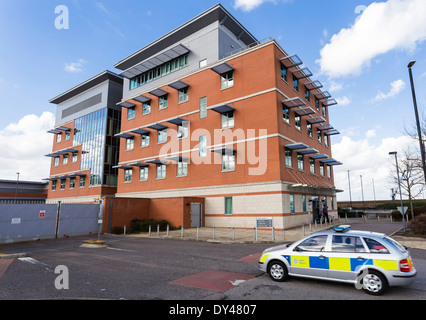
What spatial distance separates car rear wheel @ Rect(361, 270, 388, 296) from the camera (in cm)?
702

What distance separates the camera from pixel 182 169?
3234 cm

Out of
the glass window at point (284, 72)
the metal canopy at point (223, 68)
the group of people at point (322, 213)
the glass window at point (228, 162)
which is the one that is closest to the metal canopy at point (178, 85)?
the metal canopy at point (223, 68)

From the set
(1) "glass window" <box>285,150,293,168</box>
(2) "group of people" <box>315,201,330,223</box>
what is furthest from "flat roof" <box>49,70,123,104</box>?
(2) "group of people" <box>315,201,330,223</box>

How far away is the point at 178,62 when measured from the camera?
3553 cm

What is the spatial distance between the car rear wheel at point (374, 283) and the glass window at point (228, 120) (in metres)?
22.5

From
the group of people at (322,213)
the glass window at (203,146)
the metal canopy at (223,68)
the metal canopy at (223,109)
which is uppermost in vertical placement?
the metal canopy at (223,68)

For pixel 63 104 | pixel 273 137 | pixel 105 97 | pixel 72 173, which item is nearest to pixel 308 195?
pixel 273 137

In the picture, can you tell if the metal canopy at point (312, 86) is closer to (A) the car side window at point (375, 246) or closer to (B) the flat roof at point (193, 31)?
(B) the flat roof at point (193, 31)

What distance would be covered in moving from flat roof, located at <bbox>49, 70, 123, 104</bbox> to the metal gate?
89.3ft

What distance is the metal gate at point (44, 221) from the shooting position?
65.1 feet

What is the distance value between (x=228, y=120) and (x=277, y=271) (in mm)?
22095

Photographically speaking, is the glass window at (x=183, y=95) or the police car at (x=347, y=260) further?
the glass window at (x=183, y=95)
